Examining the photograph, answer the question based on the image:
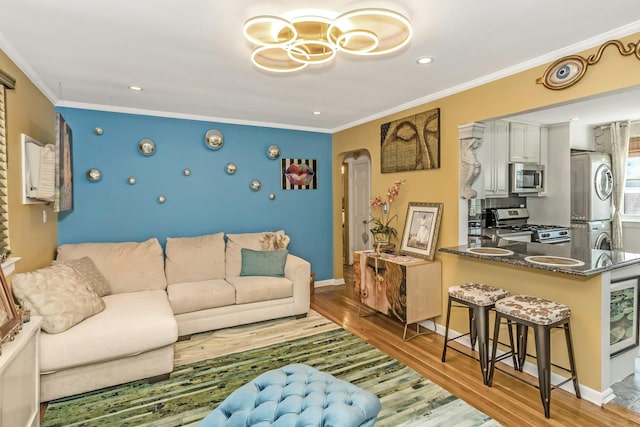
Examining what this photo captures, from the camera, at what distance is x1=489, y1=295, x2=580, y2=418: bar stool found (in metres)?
2.19

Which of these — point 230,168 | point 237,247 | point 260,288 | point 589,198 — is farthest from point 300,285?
point 589,198

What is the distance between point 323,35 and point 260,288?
258cm

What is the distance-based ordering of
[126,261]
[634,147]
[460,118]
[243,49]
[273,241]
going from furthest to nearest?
1. [634,147]
2. [273,241]
3. [126,261]
4. [460,118]
5. [243,49]

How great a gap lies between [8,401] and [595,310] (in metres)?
3.39

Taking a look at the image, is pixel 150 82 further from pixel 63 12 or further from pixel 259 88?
pixel 63 12

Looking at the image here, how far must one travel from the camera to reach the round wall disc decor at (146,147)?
12.9ft

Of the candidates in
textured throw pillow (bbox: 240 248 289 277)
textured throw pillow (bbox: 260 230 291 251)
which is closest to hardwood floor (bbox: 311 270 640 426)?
textured throw pillow (bbox: 240 248 289 277)

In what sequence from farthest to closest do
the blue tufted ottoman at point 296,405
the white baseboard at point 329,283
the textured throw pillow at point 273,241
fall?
the white baseboard at point 329,283 → the textured throw pillow at point 273,241 → the blue tufted ottoman at point 296,405

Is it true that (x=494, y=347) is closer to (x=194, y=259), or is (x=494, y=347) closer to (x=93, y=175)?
(x=194, y=259)

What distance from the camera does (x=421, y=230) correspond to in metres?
3.55

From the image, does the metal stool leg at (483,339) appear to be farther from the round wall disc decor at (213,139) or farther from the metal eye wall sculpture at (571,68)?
the round wall disc decor at (213,139)

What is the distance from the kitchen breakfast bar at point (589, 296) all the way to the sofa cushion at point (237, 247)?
2504mm

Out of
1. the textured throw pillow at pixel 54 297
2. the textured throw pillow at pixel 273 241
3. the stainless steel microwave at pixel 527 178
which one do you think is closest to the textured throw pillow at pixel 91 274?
the textured throw pillow at pixel 54 297

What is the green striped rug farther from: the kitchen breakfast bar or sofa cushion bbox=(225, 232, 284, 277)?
sofa cushion bbox=(225, 232, 284, 277)
